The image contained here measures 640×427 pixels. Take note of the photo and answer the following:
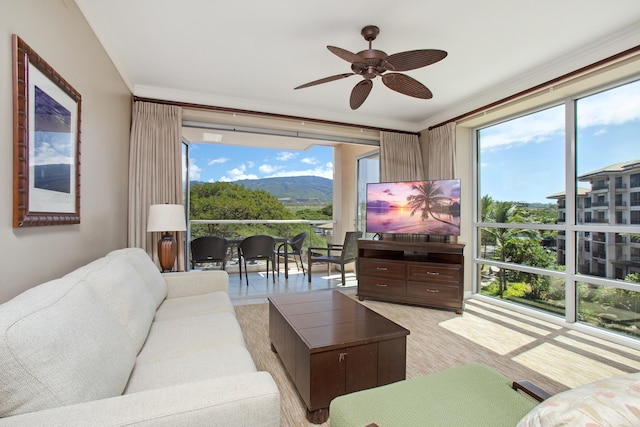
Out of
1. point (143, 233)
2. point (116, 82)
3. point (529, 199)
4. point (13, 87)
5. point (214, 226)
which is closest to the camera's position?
point (13, 87)

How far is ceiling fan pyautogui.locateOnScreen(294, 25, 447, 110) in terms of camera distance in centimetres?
207

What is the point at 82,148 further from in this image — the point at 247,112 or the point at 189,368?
the point at 247,112

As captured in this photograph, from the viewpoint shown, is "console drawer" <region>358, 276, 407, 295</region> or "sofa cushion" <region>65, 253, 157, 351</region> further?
"console drawer" <region>358, 276, 407, 295</region>

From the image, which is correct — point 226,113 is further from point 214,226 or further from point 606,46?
point 606,46

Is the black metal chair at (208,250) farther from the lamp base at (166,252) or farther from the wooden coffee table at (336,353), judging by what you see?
the wooden coffee table at (336,353)

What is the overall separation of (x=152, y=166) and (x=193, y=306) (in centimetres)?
183

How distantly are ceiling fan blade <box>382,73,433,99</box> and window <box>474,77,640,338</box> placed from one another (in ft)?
5.89

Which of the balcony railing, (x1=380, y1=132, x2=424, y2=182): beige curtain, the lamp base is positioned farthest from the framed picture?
(x1=380, y1=132, x2=424, y2=182): beige curtain

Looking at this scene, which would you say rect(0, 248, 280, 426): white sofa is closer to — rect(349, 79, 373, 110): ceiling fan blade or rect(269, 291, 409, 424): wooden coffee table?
rect(269, 291, 409, 424): wooden coffee table

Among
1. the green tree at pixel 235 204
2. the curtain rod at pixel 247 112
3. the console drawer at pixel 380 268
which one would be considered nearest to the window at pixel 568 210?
the console drawer at pixel 380 268

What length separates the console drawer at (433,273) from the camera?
3.59 metres

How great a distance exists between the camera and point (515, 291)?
149 inches

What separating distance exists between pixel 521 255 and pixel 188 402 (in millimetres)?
3963

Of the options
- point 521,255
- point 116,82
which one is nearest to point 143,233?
point 116,82
